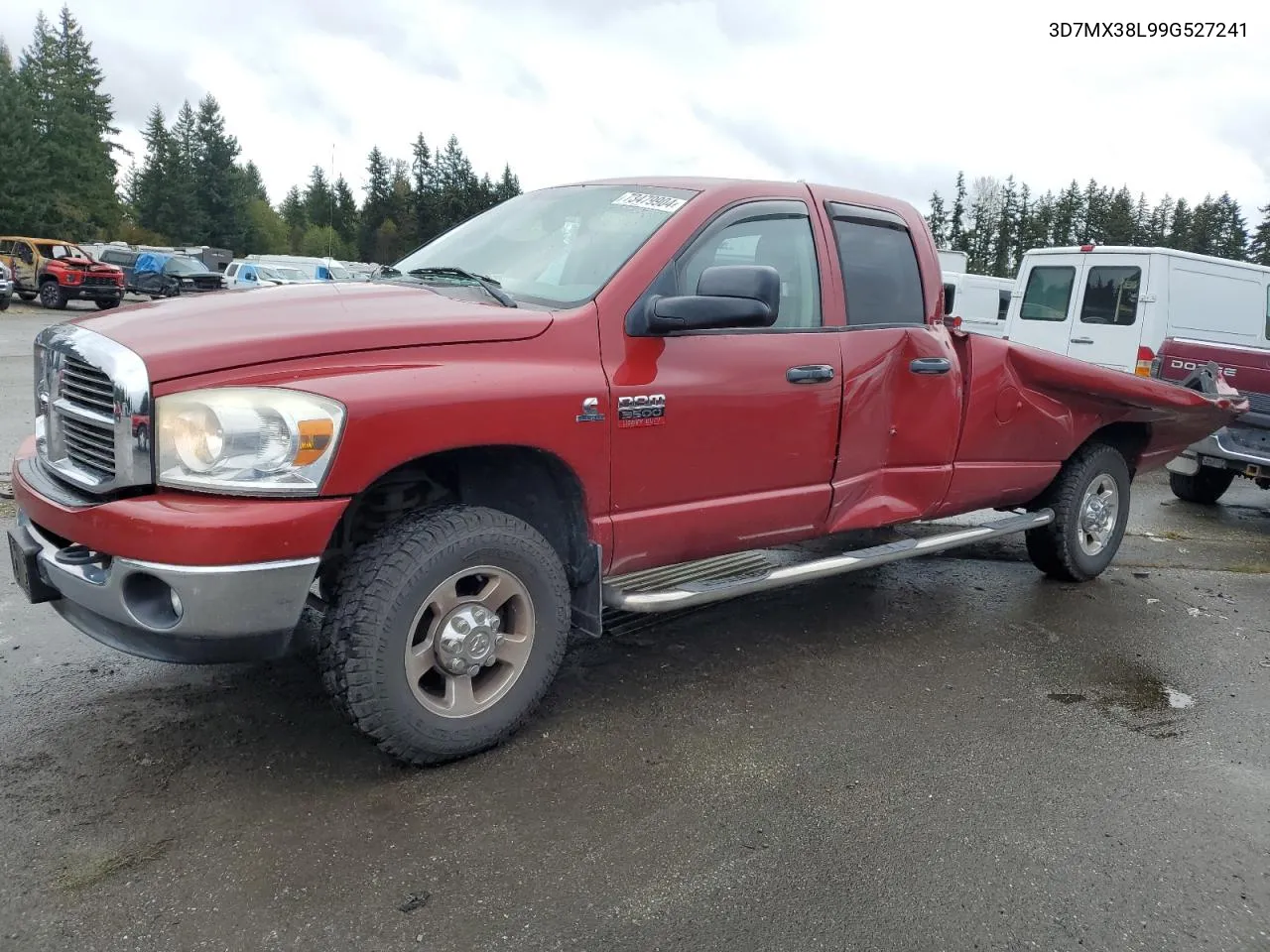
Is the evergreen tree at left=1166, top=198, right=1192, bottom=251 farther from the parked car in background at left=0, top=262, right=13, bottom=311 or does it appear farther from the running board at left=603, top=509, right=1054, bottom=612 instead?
the running board at left=603, top=509, right=1054, bottom=612

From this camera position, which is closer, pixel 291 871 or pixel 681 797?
pixel 291 871

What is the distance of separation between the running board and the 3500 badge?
60cm

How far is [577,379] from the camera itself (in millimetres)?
3205

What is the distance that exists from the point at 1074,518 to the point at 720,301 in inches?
123

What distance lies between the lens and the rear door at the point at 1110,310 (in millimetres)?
10211

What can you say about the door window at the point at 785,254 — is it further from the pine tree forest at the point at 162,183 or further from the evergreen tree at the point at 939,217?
the evergreen tree at the point at 939,217

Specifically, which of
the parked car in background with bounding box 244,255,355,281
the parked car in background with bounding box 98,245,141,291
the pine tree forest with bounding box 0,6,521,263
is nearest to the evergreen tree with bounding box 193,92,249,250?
the pine tree forest with bounding box 0,6,521,263

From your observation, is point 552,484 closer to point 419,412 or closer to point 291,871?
point 419,412

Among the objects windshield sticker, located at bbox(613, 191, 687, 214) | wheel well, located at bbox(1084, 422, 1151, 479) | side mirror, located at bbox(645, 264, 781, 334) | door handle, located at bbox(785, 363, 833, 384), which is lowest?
wheel well, located at bbox(1084, 422, 1151, 479)

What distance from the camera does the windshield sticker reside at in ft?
12.2

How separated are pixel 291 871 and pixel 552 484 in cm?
144

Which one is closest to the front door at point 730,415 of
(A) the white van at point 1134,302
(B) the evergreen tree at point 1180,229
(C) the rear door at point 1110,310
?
(A) the white van at point 1134,302

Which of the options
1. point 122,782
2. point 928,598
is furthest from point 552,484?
point 928,598

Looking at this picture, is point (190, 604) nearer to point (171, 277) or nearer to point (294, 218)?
point (171, 277)
